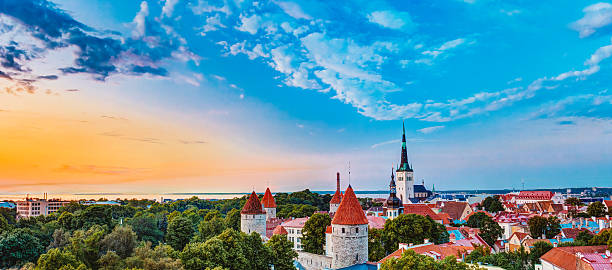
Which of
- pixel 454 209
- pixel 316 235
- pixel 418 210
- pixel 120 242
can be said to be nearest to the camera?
pixel 120 242

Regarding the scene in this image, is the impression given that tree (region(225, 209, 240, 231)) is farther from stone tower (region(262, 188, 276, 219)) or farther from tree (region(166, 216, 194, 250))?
tree (region(166, 216, 194, 250))

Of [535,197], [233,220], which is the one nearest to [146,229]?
[233,220]

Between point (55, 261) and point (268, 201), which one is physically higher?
point (268, 201)

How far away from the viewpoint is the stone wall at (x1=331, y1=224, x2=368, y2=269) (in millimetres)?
34031

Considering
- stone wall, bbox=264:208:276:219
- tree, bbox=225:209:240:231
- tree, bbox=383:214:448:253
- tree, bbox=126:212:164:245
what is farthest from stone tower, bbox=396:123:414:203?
tree, bbox=126:212:164:245

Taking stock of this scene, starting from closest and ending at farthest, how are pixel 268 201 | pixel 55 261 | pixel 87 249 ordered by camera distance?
pixel 55 261, pixel 87 249, pixel 268 201

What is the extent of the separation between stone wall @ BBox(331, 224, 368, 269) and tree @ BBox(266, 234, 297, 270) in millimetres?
3646

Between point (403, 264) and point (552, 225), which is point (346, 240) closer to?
point (403, 264)

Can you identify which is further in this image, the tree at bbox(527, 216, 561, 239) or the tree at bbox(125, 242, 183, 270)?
the tree at bbox(527, 216, 561, 239)

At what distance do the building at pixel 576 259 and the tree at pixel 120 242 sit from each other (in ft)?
101

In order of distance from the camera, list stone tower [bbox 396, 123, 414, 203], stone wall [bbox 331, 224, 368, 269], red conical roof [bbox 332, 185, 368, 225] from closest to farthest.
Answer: stone wall [bbox 331, 224, 368, 269]
red conical roof [bbox 332, 185, 368, 225]
stone tower [bbox 396, 123, 414, 203]

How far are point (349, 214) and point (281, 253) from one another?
255 inches

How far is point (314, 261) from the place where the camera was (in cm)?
4031

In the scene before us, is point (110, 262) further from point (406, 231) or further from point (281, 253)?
point (406, 231)
